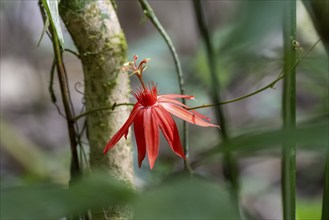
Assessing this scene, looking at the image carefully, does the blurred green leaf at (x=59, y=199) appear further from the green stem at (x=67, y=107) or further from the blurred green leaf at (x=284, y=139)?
the green stem at (x=67, y=107)

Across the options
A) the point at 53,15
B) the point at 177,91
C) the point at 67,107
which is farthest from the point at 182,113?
the point at 177,91

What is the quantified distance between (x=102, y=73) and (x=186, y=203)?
489mm

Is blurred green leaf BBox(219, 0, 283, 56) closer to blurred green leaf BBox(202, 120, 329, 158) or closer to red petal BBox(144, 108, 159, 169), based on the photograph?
blurred green leaf BBox(202, 120, 329, 158)

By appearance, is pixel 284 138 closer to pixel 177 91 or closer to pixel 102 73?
pixel 102 73

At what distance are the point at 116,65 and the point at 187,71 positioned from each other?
82 cm

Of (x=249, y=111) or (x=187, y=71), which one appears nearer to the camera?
(x=187, y=71)

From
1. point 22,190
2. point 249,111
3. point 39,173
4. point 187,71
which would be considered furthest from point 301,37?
point 249,111

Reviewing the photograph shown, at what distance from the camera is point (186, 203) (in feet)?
→ 1.26

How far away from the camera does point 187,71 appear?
167 centimetres

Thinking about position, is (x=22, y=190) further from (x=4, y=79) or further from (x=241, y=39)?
(x=4, y=79)

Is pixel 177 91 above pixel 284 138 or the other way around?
above

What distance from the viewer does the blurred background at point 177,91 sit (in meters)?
1.20

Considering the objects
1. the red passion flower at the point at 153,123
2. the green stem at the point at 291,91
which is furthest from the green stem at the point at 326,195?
the red passion flower at the point at 153,123

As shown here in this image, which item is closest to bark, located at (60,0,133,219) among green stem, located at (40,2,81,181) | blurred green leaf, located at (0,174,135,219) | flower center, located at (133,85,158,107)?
green stem, located at (40,2,81,181)
